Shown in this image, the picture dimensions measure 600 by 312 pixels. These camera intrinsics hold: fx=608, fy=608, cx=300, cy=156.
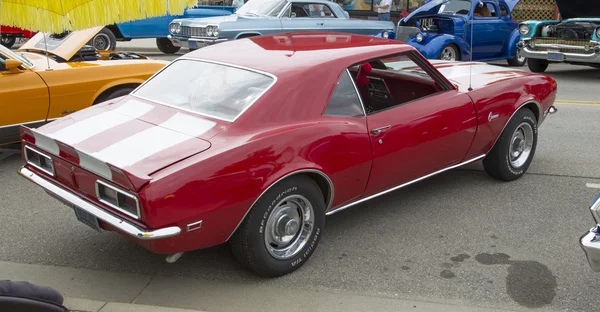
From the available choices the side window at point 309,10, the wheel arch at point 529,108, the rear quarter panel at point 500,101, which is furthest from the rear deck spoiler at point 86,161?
the side window at point 309,10

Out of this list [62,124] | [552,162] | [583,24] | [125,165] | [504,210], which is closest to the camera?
[125,165]

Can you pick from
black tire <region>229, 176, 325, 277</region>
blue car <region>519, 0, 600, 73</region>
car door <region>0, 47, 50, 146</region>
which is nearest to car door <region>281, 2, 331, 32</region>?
blue car <region>519, 0, 600, 73</region>

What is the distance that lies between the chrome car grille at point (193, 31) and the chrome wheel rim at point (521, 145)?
28.8 ft

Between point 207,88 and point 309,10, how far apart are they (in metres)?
9.90

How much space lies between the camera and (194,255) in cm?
425

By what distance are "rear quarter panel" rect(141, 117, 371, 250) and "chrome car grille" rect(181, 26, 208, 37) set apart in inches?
380

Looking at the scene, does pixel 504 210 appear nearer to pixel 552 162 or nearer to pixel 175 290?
pixel 552 162

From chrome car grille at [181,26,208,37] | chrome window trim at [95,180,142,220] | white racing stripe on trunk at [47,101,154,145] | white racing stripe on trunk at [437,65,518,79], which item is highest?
white racing stripe on trunk at [47,101,154,145]

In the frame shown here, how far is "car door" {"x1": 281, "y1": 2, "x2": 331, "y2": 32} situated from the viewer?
43.6ft

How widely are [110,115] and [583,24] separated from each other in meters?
10.6

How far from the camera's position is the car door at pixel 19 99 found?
232 inches

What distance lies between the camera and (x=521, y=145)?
5.71 metres

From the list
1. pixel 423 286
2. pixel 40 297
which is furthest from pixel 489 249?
pixel 40 297

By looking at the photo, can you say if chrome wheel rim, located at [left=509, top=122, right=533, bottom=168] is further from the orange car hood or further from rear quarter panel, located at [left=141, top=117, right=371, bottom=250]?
the orange car hood
